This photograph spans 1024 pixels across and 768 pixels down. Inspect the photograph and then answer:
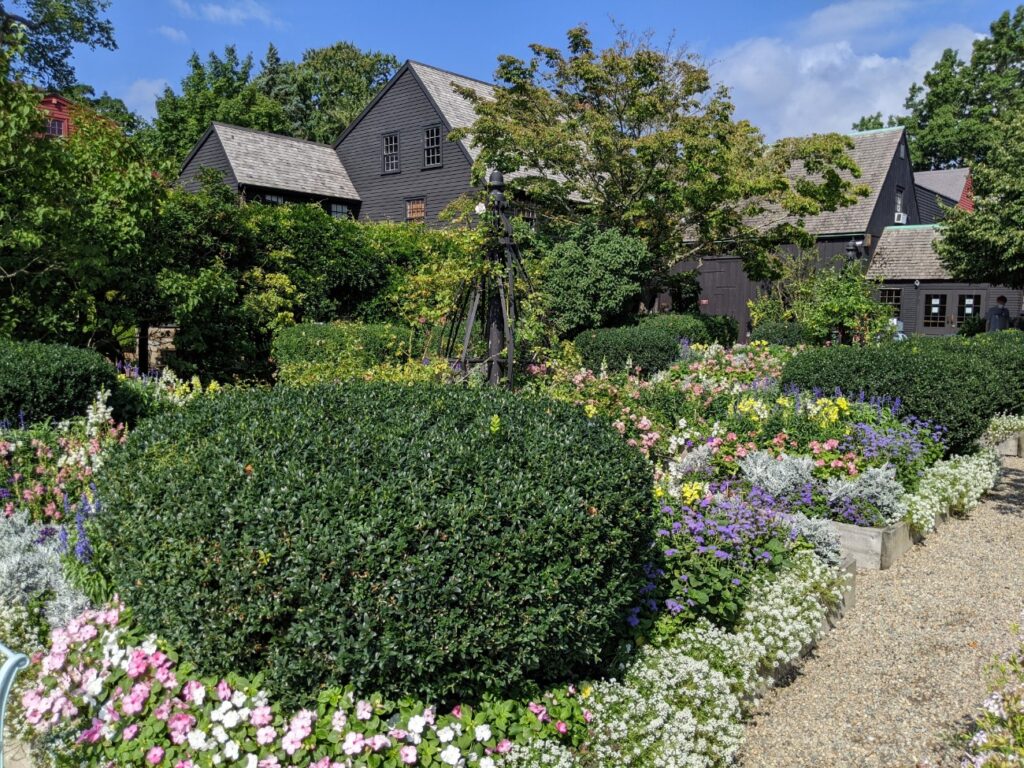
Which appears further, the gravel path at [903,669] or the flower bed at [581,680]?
the gravel path at [903,669]

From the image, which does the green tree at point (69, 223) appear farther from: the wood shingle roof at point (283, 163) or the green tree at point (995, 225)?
the green tree at point (995, 225)

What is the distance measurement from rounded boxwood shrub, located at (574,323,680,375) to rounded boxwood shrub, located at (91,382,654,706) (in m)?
10.7

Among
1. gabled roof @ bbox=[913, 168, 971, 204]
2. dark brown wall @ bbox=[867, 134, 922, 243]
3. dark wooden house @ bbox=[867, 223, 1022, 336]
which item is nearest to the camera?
dark wooden house @ bbox=[867, 223, 1022, 336]

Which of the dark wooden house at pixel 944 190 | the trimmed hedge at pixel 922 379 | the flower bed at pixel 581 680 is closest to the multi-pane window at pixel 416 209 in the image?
the trimmed hedge at pixel 922 379

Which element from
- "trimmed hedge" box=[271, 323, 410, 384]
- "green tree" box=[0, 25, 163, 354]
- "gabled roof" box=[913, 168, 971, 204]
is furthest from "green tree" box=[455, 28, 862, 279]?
"gabled roof" box=[913, 168, 971, 204]

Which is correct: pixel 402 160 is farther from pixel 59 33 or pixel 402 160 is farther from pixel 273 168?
pixel 59 33

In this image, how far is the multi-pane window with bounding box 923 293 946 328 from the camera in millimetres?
25953

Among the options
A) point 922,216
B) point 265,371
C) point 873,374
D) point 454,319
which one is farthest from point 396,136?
point 922,216

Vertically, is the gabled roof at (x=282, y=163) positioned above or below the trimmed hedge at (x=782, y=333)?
above

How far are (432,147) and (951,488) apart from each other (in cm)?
2118

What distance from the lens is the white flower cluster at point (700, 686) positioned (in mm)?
3033

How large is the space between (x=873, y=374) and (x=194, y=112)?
35.2 m

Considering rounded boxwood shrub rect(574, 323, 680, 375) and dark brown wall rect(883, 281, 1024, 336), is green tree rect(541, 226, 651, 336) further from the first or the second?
dark brown wall rect(883, 281, 1024, 336)

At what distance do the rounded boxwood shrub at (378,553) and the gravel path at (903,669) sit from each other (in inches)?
46.6
